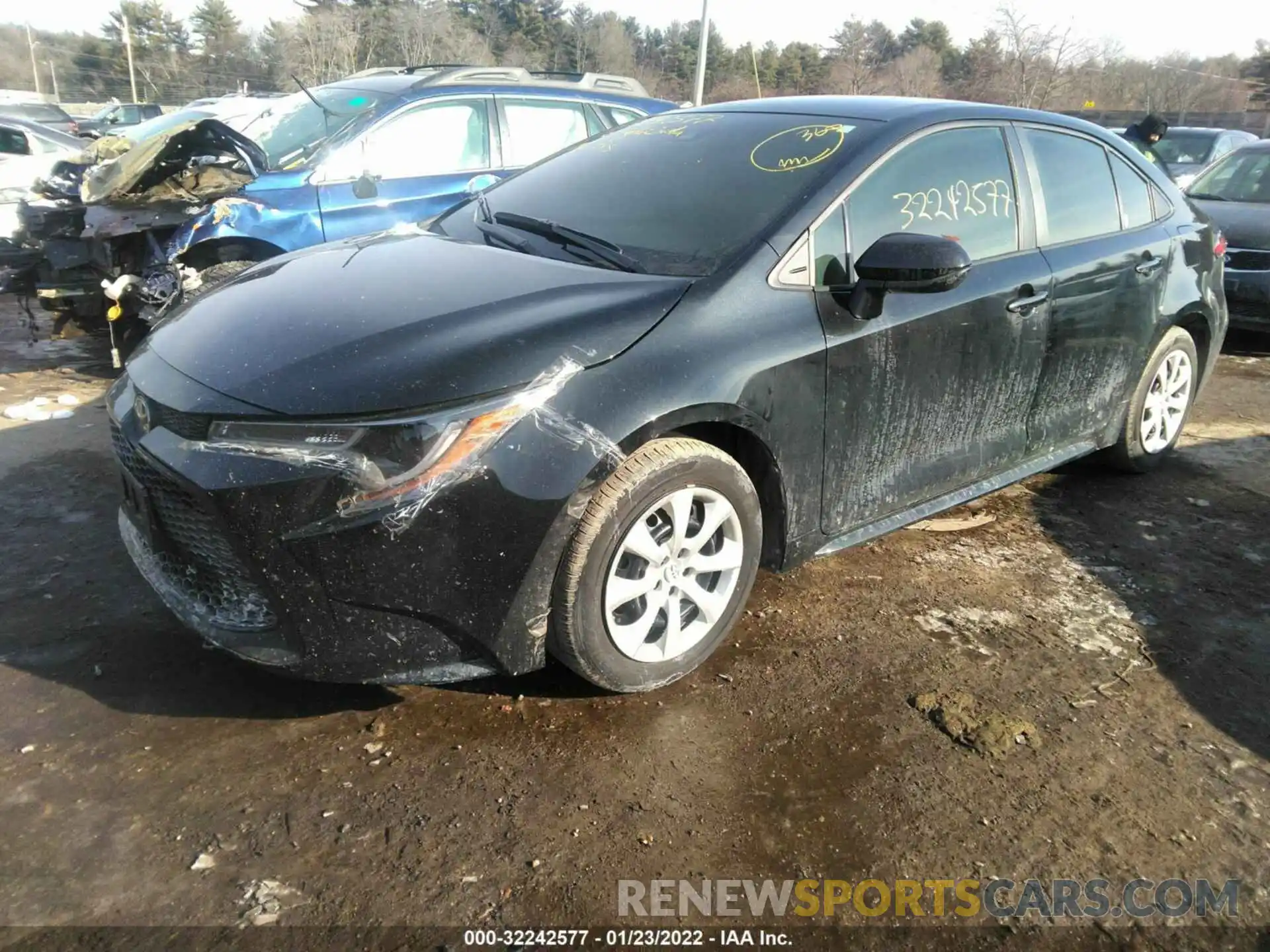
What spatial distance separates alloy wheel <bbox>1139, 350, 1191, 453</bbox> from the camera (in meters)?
4.55

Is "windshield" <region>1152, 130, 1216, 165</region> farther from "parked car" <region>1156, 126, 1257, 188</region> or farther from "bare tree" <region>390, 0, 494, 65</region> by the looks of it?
"bare tree" <region>390, 0, 494, 65</region>

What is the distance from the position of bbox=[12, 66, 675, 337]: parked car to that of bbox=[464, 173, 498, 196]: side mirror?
0.03 m

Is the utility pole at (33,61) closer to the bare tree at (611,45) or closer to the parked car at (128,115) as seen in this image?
the bare tree at (611,45)

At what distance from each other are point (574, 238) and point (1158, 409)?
10.3 ft

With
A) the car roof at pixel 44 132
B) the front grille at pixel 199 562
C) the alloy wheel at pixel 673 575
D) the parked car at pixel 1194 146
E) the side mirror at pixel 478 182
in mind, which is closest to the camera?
the front grille at pixel 199 562

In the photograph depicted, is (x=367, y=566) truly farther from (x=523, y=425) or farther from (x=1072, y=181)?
(x=1072, y=181)

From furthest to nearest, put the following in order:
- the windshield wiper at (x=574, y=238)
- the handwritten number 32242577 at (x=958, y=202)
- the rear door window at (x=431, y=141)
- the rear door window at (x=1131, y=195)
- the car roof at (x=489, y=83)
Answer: the car roof at (x=489, y=83)
the rear door window at (x=431, y=141)
the rear door window at (x=1131, y=195)
the handwritten number 32242577 at (x=958, y=202)
the windshield wiper at (x=574, y=238)

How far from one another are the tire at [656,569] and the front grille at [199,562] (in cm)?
79

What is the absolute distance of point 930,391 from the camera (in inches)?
130

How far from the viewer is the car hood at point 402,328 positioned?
2393 mm

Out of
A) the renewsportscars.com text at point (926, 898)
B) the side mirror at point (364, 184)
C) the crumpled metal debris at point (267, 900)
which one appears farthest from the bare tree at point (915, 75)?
the crumpled metal debris at point (267, 900)

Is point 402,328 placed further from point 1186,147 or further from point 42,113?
point 42,113

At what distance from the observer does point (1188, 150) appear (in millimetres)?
13570

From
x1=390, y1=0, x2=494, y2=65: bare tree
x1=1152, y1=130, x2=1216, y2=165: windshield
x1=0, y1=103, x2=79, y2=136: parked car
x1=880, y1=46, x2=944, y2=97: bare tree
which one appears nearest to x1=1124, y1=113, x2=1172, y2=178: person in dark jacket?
x1=1152, y1=130, x2=1216, y2=165: windshield
